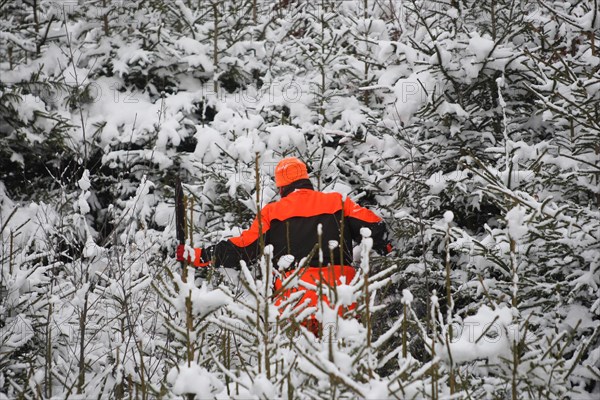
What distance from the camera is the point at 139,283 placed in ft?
12.0

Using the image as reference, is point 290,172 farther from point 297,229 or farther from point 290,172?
point 297,229

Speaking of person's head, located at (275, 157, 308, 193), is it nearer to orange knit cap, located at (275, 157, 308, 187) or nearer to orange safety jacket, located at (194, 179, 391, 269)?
orange knit cap, located at (275, 157, 308, 187)

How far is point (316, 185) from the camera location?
20.7ft

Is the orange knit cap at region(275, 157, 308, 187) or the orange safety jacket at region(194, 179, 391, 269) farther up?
the orange knit cap at region(275, 157, 308, 187)

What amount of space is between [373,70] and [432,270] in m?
2.93

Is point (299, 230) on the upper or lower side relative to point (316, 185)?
lower

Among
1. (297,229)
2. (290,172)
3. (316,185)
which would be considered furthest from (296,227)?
(316,185)

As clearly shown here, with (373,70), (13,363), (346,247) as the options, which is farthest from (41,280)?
A: (373,70)

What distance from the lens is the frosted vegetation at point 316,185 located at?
230cm

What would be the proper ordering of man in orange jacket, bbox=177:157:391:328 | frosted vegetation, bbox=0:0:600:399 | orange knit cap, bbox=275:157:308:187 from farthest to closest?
orange knit cap, bbox=275:157:308:187
man in orange jacket, bbox=177:157:391:328
frosted vegetation, bbox=0:0:600:399

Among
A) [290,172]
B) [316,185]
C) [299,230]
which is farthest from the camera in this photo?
[316,185]

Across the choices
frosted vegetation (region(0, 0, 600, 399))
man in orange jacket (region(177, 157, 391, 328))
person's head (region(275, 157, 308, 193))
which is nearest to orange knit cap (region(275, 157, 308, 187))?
person's head (region(275, 157, 308, 193))

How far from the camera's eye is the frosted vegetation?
7.54 feet

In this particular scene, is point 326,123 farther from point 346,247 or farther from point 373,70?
point 346,247
